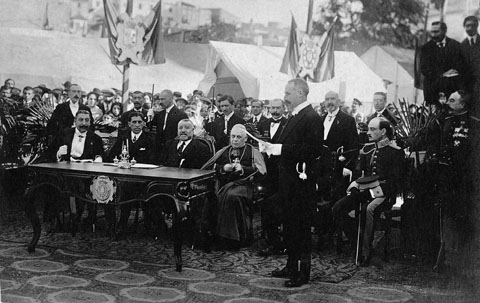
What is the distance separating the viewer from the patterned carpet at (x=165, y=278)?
439 cm

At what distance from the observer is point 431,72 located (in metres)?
4.24

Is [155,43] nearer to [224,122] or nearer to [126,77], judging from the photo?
[126,77]

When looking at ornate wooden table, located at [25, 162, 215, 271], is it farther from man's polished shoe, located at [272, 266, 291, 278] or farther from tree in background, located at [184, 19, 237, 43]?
tree in background, located at [184, 19, 237, 43]

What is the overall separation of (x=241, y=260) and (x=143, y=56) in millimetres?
3339

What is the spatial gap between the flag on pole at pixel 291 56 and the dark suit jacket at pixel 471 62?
2201 mm

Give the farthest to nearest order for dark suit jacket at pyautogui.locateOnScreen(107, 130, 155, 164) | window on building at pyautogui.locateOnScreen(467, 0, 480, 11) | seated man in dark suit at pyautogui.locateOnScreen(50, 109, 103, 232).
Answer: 1. dark suit jacket at pyautogui.locateOnScreen(107, 130, 155, 164)
2. seated man in dark suit at pyautogui.locateOnScreen(50, 109, 103, 232)
3. window on building at pyautogui.locateOnScreen(467, 0, 480, 11)

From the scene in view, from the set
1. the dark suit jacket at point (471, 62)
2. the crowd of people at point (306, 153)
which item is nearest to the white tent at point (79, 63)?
the crowd of people at point (306, 153)

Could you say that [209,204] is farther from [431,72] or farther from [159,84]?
[159,84]

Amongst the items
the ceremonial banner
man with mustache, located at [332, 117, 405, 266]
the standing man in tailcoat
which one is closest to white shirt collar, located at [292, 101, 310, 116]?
the standing man in tailcoat

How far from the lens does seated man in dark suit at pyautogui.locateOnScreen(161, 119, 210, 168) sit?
604 cm

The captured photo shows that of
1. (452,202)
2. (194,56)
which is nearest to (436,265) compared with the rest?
(452,202)

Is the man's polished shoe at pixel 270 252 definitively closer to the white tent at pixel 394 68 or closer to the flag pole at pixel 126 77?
the white tent at pixel 394 68

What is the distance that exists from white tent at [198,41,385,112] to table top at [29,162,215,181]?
1.68 metres

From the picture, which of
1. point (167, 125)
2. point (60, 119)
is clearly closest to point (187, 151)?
point (167, 125)
